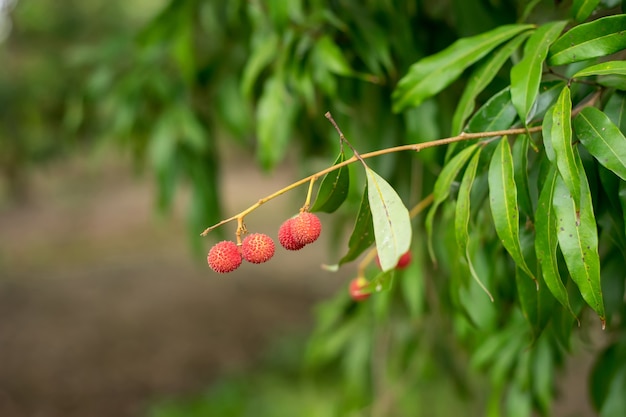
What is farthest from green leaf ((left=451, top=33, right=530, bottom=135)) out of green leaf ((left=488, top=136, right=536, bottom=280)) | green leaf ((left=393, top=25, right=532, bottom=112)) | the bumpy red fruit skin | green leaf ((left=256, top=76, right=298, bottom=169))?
green leaf ((left=256, top=76, right=298, bottom=169))

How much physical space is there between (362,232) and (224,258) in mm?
145

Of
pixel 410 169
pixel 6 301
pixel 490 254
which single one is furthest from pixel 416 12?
pixel 6 301

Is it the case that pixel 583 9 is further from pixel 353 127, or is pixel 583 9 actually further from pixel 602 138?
pixel 353 127

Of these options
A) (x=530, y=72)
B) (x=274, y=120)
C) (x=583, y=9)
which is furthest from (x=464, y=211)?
(x=274, y=120)

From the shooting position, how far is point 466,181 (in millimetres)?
572

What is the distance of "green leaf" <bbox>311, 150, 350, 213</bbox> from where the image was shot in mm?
540

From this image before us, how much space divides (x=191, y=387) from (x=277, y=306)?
1.10m

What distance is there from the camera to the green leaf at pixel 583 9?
60 centimetres

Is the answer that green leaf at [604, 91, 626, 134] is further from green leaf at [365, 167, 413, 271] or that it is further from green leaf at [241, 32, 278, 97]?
green leaf at [241, 32, 278, 97]

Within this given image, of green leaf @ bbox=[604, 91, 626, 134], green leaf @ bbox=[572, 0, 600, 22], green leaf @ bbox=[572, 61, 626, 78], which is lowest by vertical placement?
green leaf @ bbox=[604, 91, 626, 134]

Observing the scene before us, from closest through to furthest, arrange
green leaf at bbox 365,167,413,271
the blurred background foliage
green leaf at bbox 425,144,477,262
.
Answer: green leaf at bbox 365,167,413,271 → green leaf at bbox 425,144,477,262 → the blurred background foliage

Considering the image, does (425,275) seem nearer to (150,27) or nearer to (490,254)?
(490,254)

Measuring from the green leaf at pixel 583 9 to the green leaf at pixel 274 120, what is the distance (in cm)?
48

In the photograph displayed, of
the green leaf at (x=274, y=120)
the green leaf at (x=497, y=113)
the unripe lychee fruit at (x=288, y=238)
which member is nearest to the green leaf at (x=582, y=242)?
the green leaf at (x=497, y=113)
